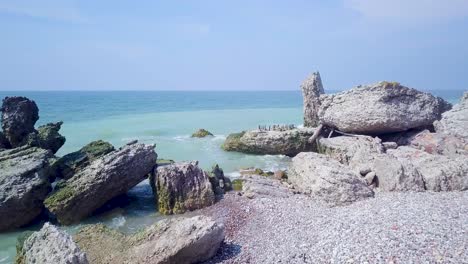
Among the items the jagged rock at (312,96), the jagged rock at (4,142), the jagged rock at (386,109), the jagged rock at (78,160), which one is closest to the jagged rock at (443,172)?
the jagged rock at (386,109)

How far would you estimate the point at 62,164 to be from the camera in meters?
13.6

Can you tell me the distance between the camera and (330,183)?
36.5 feet

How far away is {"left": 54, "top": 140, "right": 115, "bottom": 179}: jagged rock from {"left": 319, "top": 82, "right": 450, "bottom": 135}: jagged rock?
11.4 m

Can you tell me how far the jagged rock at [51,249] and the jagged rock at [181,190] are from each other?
4612 millimetres

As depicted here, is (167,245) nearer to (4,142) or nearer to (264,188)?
(264,188)

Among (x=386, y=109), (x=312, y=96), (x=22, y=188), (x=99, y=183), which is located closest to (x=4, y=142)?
(x=22, y=188)

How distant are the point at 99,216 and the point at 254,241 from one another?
5934 millimetres

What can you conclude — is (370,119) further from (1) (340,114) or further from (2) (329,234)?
(2) (329,234)

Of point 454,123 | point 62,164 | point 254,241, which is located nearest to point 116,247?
point 254,241

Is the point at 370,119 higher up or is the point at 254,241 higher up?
the point at 370,119

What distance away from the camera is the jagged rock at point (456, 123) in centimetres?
1482

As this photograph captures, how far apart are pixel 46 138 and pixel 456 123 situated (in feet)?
57.8

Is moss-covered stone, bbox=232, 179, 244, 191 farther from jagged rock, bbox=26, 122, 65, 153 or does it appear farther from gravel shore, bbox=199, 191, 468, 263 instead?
jagged rock, bbox=26, 122, 65, 153

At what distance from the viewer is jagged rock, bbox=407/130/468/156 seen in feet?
45.8
